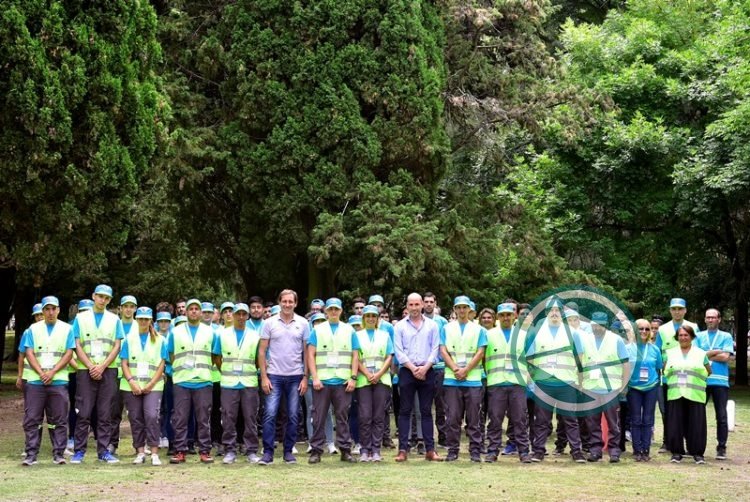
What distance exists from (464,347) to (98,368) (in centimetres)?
428

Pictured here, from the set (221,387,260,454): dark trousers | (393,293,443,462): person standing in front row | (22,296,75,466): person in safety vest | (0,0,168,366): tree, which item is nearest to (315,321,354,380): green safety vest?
(393,293,443,462): person standing in front row

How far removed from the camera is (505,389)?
41.9ft

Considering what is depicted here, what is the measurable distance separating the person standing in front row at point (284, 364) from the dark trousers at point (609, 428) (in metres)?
3.50

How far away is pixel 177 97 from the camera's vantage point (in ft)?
70.6

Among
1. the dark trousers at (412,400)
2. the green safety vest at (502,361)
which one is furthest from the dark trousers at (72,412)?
the green safety vest at (502,361)

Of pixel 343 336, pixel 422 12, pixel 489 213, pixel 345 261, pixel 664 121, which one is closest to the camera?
pixel 343 336

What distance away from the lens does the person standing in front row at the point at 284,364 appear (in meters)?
12.4

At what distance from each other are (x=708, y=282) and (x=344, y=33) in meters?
14.6

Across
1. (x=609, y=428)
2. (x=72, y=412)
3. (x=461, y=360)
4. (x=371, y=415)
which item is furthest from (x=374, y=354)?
(x=72, y=412)

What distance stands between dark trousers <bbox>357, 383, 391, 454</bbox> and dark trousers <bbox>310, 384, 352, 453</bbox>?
167 mm

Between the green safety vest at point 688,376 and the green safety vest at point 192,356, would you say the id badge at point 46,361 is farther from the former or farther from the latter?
the green safety vest at point 688,376

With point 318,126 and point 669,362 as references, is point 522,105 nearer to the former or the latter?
point 318,126

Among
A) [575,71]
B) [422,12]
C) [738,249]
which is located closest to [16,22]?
[422,12]

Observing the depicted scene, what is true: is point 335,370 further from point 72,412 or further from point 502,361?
point 72,412
